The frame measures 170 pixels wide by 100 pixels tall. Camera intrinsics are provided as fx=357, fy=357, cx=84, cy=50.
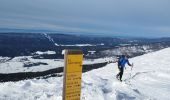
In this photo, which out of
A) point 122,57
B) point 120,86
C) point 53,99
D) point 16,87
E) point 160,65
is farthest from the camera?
point 160,65

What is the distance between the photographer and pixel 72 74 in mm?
8242

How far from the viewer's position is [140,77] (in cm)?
2712

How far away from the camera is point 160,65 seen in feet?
113

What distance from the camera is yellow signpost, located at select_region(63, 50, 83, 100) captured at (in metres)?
8.09

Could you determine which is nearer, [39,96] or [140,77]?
[39,96]

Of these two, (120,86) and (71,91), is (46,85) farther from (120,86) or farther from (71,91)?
(71,91)

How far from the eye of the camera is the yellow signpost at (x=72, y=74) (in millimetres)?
8086

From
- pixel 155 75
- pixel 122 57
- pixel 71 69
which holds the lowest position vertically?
pixel 155 75

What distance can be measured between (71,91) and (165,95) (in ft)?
42.8

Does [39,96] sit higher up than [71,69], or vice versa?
[71,69]

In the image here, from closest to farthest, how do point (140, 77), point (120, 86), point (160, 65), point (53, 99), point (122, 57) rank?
point (53, 99), point (120, 86), point (122, 57), point (140, 77), point (160, 65)

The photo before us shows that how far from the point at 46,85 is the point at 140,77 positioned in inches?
459

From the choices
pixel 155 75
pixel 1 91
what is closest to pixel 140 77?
pixel 155 75

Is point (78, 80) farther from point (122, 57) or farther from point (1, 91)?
point (122, 57)
